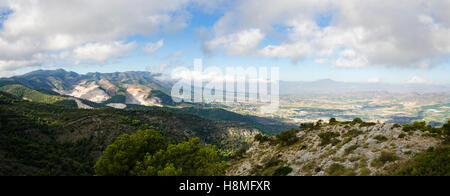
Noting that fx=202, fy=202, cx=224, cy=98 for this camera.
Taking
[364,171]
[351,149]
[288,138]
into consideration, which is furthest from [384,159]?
[288,138]

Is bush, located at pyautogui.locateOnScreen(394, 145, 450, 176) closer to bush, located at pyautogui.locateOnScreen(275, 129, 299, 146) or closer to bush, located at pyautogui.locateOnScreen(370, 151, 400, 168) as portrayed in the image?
bush, located at pyautogui.locateOnScreen(370, 151, 400, 168)

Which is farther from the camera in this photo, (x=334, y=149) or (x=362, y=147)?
(x=334, y=149)

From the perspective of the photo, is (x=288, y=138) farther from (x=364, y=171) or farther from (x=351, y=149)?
(x=364, y=171)

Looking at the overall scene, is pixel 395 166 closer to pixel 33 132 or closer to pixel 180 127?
pixel 33 132

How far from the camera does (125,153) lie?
31.3 meters

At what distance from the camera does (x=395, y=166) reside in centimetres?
1571

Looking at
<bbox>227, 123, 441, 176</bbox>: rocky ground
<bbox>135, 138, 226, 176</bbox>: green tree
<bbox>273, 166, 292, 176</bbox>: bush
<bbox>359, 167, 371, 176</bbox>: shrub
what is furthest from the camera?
<bbox>135, 138, 226, 176</bbox>: green tree

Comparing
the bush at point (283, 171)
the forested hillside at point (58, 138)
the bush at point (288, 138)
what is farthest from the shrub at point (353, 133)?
the forested hillside at point (58, 138)

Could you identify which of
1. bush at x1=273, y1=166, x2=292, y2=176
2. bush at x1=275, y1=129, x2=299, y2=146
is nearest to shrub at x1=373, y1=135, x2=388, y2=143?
bush at x1=273, y1=166, x2=292, y2=176

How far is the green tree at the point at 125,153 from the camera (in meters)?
29.7

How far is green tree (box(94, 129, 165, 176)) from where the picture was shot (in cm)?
2967
